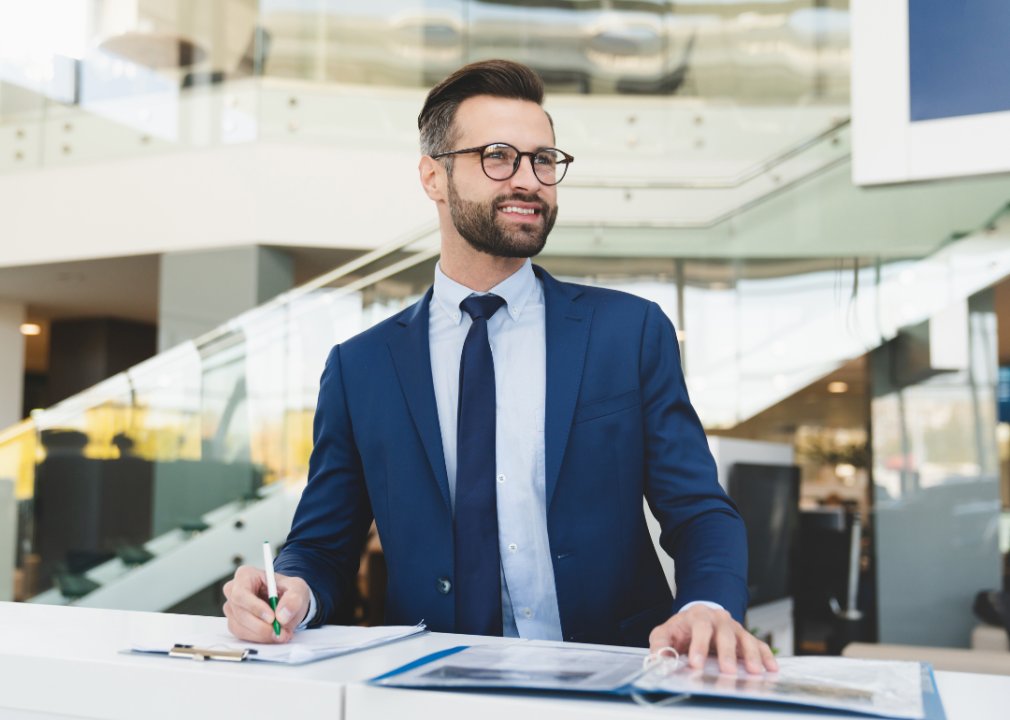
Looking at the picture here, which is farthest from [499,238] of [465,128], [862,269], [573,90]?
[573,90]

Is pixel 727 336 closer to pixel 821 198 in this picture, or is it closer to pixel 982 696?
pixel 821 198

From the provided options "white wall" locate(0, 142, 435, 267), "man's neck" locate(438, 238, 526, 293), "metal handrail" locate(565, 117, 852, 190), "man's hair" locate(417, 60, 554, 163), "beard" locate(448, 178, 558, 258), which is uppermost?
"white wall" locate(0, 142, 435, 267)

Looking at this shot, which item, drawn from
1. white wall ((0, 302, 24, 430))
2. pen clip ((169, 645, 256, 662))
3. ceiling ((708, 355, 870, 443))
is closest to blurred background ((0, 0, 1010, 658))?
white wall ((0, 302, 24, 430))

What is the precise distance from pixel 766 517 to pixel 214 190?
18.3 ft

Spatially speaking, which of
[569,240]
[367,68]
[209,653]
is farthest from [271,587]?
[367,68]

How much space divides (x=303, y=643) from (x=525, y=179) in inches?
31.7

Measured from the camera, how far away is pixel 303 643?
101cm

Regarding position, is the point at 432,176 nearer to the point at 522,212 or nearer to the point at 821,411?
the point at 522,212

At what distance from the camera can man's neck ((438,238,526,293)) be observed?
4.98 feet

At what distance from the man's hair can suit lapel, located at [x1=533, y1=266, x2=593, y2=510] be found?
310 millimetres

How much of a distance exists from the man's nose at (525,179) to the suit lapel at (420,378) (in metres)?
0.29

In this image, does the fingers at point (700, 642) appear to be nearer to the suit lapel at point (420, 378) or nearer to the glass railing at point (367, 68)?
the suit lapel at point (420, 378)

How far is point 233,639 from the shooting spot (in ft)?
3.35

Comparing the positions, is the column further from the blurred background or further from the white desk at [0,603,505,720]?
the white desk at [0,603,505,720]
